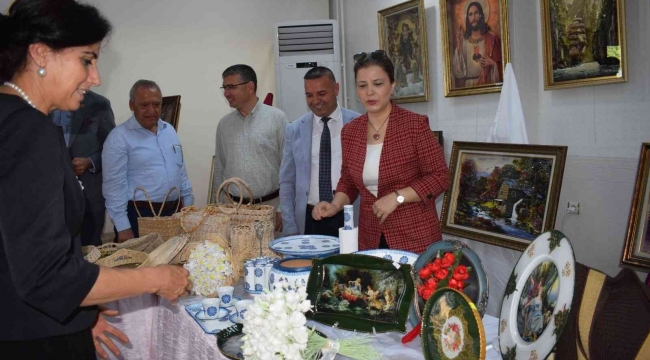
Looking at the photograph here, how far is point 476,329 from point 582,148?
2.58 meters

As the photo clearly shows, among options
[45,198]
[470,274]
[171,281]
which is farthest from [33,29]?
[470,274]

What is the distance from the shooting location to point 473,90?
4.08 metres

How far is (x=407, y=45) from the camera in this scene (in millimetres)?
4762

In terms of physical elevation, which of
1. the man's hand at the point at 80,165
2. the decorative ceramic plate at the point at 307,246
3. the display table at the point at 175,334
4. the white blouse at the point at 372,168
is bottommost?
the display table at the point at 175,334

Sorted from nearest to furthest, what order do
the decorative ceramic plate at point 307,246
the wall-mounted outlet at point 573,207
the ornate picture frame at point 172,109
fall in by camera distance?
the decorative ceramic plate at point 307,246 < the wall-mounted outlet at point 573,207 < the ornate picture frame at point 172,109

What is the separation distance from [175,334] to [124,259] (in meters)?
0.44

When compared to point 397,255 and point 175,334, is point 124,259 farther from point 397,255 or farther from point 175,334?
point 397,255

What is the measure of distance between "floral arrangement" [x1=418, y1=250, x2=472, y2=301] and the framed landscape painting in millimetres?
1624

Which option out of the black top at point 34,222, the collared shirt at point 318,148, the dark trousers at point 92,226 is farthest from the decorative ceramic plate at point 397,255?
the dark trousers at point 92,226

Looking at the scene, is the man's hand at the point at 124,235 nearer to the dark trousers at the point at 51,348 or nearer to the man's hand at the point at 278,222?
the man's hand at the point at 278,222

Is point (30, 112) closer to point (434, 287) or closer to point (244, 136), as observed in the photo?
point (434, 287)

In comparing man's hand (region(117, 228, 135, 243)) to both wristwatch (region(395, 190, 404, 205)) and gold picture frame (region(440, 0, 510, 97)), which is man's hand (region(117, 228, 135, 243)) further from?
gold picture frame (region(440, 0, 510, 97))

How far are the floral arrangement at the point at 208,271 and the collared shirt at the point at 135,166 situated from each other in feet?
5.48

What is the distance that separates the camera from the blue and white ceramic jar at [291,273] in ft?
5.69
